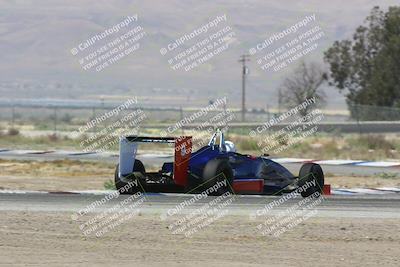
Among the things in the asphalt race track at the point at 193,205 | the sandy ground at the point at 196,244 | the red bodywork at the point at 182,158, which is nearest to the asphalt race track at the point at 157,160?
the asphalt race track at the point at 193,205

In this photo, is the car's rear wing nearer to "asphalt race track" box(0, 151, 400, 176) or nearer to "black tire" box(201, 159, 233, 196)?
"black tire" box(201, 159, 233, 196)

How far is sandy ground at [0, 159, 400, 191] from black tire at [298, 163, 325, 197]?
5.61 metres

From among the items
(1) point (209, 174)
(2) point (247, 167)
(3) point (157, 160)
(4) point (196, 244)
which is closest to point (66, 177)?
(3) point (157, 160)

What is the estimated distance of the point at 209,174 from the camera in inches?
784

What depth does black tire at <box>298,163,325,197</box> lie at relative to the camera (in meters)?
20.9

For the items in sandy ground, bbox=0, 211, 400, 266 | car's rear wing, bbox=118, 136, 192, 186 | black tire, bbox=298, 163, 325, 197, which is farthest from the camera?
black tire, bbox=298, 163, 325, 197

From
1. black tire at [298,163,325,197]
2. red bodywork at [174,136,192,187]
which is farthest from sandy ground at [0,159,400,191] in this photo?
black tire at [298,163,325,197]

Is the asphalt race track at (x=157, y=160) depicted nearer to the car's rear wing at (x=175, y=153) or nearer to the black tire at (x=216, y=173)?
the black tire at (x=216, y=173)

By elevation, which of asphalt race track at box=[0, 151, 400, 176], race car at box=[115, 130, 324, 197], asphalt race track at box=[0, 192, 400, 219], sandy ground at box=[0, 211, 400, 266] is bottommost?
asphalt race track at box=[0, 151, 400, 176]

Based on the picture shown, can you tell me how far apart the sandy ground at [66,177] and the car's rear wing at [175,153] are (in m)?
4.14

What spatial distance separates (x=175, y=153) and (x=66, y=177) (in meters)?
9.72

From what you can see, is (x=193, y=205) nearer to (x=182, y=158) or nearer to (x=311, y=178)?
(x=182, y=158)

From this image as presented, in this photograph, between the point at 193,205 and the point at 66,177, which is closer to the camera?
the point at 193,205

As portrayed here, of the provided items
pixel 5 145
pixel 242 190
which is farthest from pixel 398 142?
pixel 242 190
